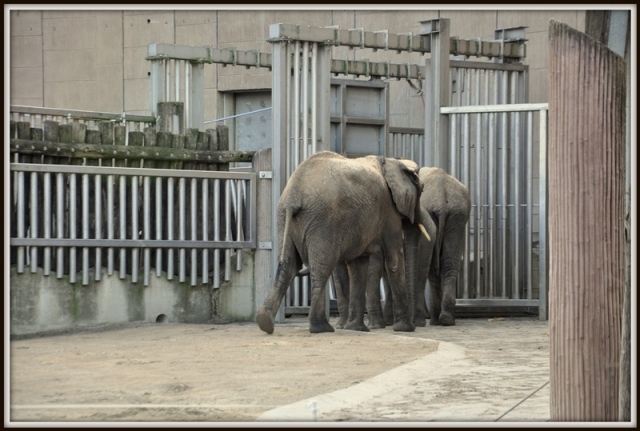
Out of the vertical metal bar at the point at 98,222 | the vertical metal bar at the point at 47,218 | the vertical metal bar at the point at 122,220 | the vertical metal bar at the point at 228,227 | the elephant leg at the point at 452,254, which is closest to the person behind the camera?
the vertical metal bar at the point at 47,218

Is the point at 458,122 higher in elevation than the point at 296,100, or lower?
lower

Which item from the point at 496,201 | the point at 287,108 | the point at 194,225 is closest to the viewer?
the point at 194,225

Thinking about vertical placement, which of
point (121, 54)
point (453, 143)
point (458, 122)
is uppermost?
point (121, 54)

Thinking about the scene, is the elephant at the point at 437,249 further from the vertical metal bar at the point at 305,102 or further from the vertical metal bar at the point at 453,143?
the vertical metal bar at the point at 305,102

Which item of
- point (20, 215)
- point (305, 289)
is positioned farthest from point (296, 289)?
point (20, 215)

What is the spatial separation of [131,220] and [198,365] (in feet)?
13.1

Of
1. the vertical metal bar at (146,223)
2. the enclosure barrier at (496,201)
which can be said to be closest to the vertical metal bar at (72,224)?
the vertical metal bar at (146,223)

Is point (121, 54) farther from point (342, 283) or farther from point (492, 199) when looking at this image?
point (342, 283)

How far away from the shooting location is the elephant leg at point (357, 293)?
45.6 feet

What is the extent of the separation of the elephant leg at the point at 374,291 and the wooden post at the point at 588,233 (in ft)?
26.9

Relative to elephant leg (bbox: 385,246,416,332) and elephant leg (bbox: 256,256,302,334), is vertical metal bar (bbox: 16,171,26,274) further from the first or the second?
elephant leg (bbox: 385,246,416,332)

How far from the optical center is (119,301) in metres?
13.6

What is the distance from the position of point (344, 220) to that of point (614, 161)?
740 cm

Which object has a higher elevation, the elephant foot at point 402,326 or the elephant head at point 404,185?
the elephant head at point 404,185
